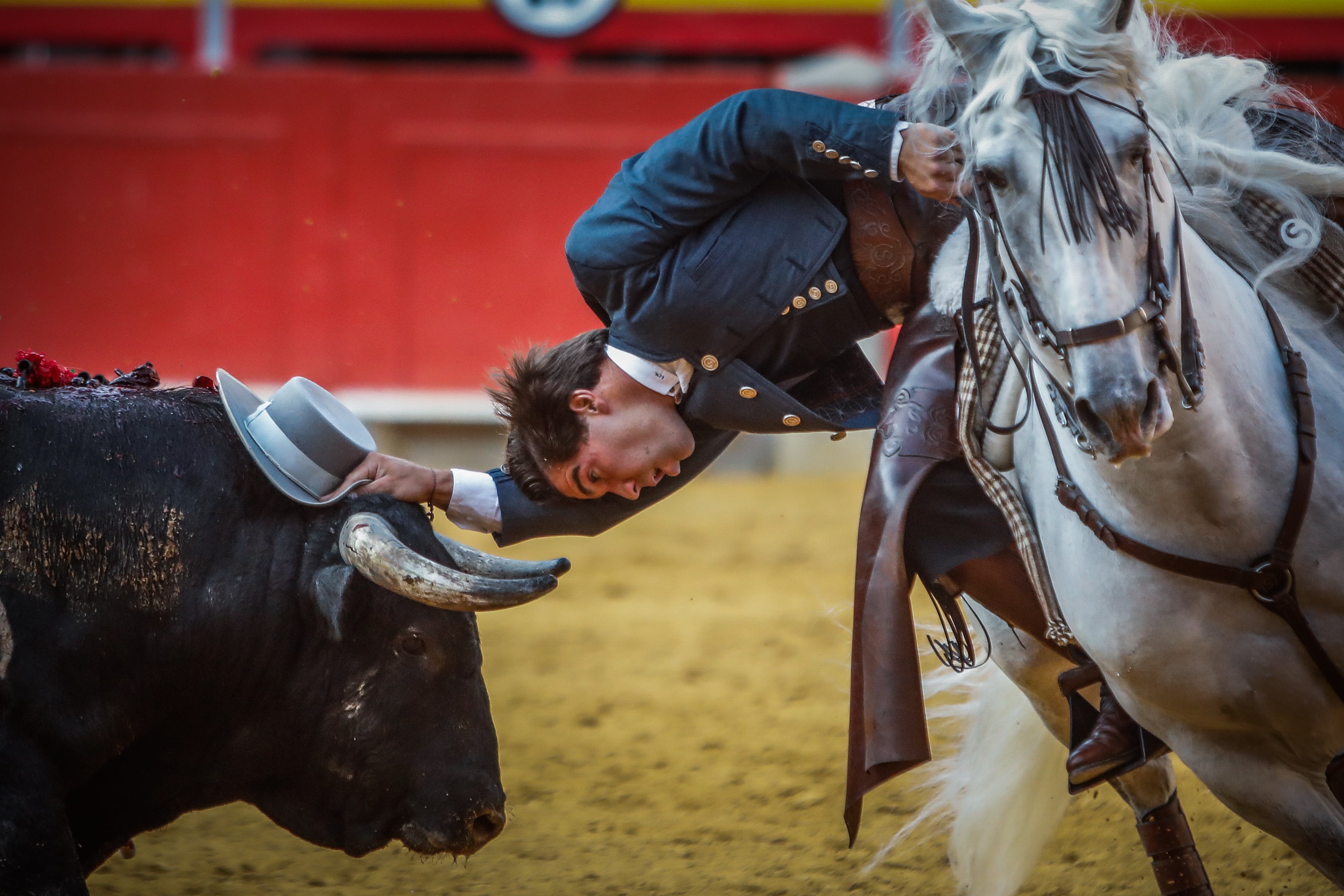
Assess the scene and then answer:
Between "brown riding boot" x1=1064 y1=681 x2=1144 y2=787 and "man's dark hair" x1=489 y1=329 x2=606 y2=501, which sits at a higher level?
"man's dark hair" x1=489 y1=329 x2=606 y2=501

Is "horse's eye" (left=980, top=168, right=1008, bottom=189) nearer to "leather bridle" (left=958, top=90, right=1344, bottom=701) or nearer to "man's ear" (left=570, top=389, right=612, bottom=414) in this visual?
"leather bridle" (left=958, top=90, right=1344, bottom=701)

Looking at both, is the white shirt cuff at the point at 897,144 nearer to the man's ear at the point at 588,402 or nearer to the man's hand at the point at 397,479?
the man's ear at the point at 588,402

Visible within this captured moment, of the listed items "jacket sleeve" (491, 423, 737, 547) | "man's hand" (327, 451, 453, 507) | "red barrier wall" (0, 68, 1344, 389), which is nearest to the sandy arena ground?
"jacket sleeve" (491, 423, 737, 547)

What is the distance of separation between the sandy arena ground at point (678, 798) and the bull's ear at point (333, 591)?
1.08 metres

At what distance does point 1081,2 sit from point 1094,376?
1.71ft

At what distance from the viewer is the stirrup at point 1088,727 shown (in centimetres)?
231

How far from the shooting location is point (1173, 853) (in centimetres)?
275

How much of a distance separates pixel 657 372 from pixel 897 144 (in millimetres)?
659

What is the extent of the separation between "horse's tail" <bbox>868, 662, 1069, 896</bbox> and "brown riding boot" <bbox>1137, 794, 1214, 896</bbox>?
33 cm

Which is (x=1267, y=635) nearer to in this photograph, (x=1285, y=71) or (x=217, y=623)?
(x=217, y=623)

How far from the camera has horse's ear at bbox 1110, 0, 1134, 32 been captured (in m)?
1.73

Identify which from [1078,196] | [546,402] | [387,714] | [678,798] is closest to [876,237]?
[546,402]

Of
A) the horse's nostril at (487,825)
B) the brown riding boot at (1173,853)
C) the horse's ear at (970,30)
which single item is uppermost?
the horse's ear at (970,30)

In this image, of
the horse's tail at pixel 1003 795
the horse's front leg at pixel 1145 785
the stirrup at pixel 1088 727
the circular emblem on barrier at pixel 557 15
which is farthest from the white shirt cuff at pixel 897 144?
the circular emblem on barrier at pixel 557 15
